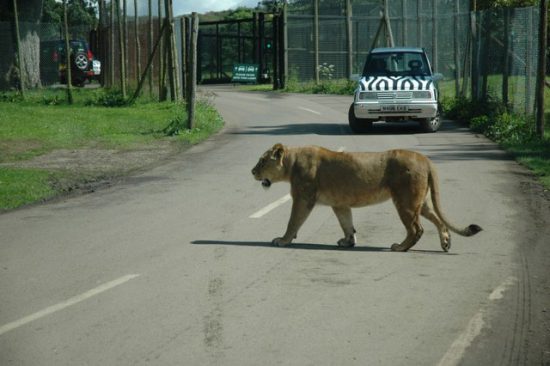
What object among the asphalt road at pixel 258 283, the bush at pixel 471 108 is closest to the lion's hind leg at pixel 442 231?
the asphalt road at pixel 258 283

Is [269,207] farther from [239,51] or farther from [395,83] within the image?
[239,51]

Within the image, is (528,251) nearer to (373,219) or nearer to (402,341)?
(373,219)

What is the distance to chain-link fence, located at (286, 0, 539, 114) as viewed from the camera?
77.5 ft

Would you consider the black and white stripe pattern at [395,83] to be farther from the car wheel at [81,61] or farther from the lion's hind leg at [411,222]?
the car wheel at [81,61]

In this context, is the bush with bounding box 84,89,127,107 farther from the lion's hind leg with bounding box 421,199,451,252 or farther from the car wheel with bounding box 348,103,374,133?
the lion's hind leg with bounding box 421,199,451,252

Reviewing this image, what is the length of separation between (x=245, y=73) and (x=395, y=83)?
83.1 feet

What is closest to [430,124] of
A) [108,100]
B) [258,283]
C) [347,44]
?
[108,100]

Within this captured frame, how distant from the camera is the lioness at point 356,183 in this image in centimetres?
975

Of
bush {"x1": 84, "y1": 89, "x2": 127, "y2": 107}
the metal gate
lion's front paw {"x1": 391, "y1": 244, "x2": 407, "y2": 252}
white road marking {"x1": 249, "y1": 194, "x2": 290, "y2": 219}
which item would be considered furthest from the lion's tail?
the metal gate

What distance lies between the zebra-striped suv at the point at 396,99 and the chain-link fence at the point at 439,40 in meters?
2.03

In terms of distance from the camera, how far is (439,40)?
35500mm

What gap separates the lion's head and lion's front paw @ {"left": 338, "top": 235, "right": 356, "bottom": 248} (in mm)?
884

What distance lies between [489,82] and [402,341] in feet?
65.9

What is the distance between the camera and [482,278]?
8719 mm
